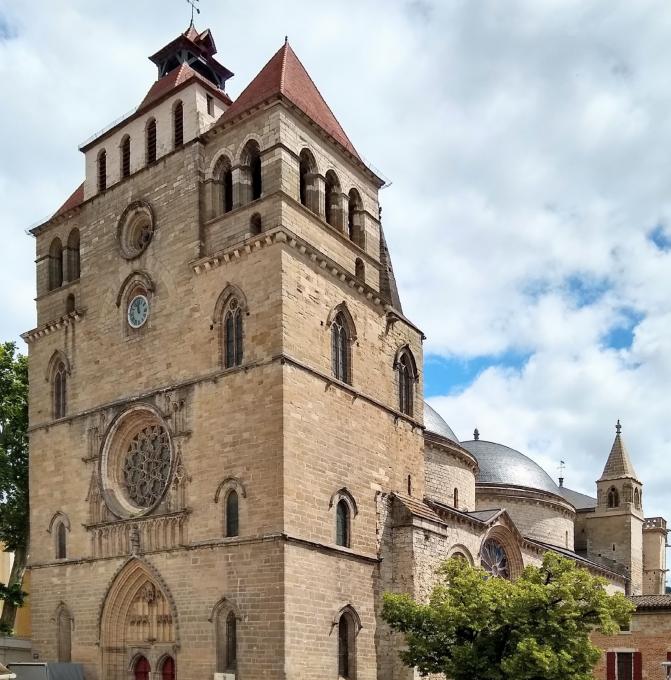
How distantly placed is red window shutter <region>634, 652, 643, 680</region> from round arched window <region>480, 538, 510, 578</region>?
17.0ft

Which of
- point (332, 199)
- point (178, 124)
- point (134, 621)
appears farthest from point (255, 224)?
point (134, 621)

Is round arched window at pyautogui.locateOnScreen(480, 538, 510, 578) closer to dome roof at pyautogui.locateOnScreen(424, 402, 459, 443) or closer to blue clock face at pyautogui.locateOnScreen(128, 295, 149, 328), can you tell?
dome roof at pyautogui.locateOnScreen(424, 402, 459, 443)

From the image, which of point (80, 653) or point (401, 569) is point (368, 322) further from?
point (80, 653)

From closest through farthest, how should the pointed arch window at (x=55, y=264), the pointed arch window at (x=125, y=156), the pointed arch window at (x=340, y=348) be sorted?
the pointed arch window at (x=340, y=348) → the pointed arch window at (x=125, y=156) → the pointed arch window at (x=55, y=264)

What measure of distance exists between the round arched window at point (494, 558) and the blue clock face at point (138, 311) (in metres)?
14.0

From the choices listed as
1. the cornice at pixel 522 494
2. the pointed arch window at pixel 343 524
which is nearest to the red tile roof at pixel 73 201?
the pointed arch window at pixel 343 524

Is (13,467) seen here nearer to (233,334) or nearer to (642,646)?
(233,334)

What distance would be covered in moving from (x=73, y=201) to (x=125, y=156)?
3.06 metres

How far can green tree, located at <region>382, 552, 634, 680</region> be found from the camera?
20.4 m

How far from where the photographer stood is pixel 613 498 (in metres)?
50.8

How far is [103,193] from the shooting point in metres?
30.0

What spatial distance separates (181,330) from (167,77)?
10.1m

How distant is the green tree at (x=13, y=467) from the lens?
32.6 metres

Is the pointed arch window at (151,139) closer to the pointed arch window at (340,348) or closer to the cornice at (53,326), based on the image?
the cornice at (53,326)
